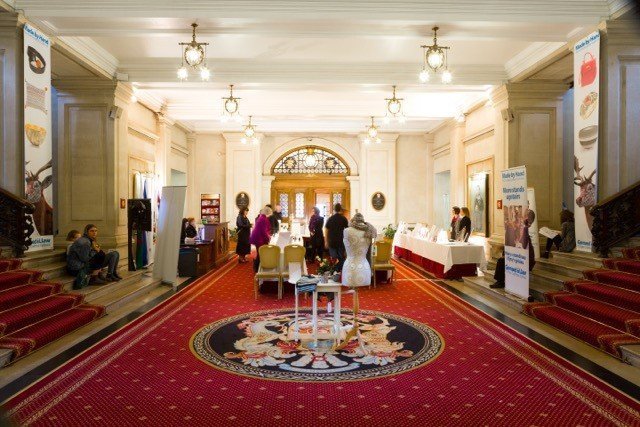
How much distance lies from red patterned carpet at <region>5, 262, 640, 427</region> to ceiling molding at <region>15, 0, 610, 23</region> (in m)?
4.57

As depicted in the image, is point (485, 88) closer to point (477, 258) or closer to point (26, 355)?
point (477, 258)

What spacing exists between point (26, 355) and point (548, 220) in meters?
9.41

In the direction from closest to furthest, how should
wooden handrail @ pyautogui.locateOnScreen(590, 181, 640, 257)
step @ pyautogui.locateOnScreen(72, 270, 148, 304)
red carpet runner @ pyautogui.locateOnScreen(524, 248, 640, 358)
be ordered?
red carpet runner @ pyautogui.locateOnScreen(524, 248, 640, 358) < wooden handrail @ pyautogui.locateOnScreen(590, 181, 640, 257) < step @ pyautogui.locateOnScreen(72, 270, 148, 304)

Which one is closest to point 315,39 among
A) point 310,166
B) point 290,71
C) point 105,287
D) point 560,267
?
point 290,71

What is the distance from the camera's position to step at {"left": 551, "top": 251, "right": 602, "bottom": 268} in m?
6.65

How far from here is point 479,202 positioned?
12070mm

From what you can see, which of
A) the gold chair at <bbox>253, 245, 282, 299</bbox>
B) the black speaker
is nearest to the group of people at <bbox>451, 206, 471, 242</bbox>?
the gold chair at <bbox>253, 245, 282, 299</bbox>

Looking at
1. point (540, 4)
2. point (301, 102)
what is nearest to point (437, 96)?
point (301, 102)

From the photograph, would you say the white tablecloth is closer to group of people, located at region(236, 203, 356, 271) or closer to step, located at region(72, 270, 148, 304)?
group of people, located at region(236, 203, 356, 271)

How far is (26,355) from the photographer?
15.1 ft

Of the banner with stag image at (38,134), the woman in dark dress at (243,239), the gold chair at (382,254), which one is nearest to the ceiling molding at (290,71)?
the banner with stag image at (38,134)

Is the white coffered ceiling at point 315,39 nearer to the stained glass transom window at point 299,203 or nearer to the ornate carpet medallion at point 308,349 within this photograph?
the ornate carpet medallion at point 308,349

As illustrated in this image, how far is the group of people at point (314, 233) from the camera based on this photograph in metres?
7.96

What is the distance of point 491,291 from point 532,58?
4587 millimetres
